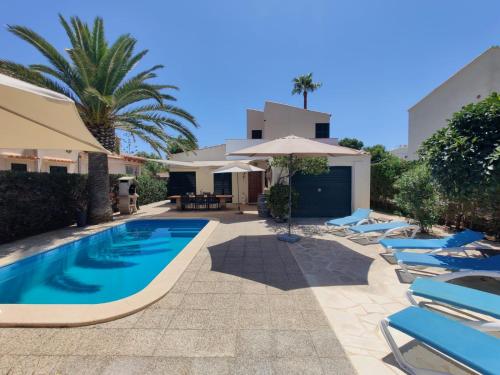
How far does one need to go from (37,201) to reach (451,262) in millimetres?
13956

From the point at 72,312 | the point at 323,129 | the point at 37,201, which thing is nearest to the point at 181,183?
the point at 37,201

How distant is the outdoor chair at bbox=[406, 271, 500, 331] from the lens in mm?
3143

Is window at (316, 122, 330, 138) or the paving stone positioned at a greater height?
window at (316, 122, 330, 138)

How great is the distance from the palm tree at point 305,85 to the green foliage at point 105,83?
89.8ft

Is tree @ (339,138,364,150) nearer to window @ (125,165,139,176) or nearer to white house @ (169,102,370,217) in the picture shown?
white house @ (169,102,370,217)

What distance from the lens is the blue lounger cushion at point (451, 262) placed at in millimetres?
4840

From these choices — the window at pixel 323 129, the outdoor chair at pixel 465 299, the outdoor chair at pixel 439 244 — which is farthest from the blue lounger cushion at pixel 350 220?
the window at pixel 323 129

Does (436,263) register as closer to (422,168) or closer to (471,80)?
(422,168)

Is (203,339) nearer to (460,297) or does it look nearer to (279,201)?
(460,297)

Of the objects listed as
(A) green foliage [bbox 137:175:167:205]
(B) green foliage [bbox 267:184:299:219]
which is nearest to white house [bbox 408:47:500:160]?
(B) green foliage [bbox 267:184:299:219]

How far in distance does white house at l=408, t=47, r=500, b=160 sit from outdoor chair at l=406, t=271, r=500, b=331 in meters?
11.0

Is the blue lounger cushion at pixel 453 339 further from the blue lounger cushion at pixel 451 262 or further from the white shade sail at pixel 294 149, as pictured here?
the white shade sail at pixel 294 149

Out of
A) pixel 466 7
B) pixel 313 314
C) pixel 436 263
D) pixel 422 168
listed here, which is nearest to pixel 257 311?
pixel 313 314

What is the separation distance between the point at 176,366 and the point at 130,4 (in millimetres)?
12441
